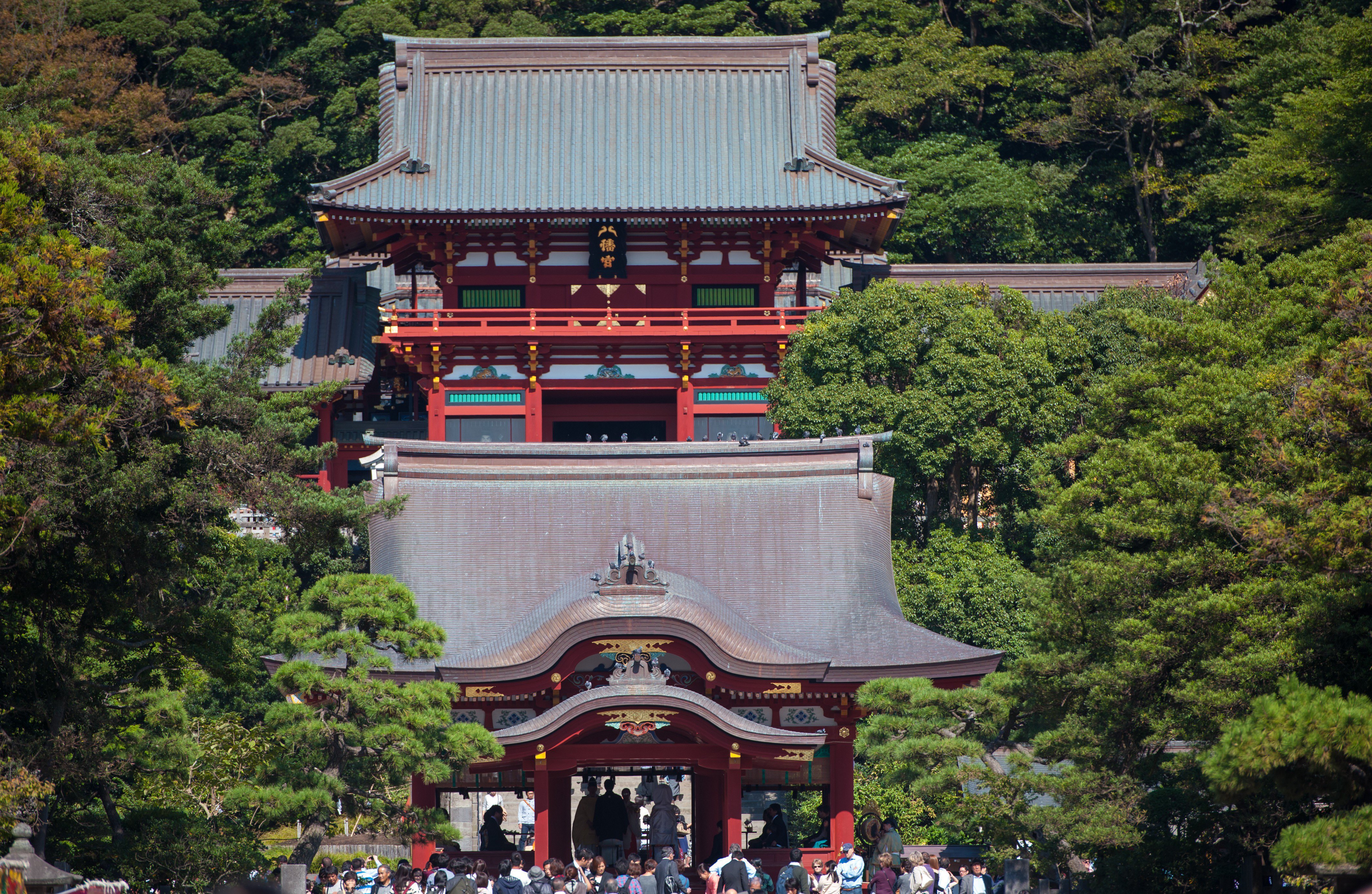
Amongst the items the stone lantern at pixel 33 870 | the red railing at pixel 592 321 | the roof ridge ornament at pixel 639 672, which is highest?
the red railing at pixel 592 321

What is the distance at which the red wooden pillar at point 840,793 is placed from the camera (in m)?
20.3

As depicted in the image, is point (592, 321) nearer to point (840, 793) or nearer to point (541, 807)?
point (840, 793)

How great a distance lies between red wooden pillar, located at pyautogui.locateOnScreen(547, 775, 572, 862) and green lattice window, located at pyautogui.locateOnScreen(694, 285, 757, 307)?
49.3ft

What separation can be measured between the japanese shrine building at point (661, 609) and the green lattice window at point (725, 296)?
33.0 ft

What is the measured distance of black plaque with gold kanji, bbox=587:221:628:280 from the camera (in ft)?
110

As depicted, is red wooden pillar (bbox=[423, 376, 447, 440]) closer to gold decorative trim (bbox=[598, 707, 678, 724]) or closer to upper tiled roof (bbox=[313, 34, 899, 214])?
upper tiled roof (bbox=[313, 34, 899, 214])

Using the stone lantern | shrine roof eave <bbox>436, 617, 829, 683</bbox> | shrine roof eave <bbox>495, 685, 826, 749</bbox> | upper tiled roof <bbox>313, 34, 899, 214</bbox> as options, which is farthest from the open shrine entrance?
upper tiled roof <bbox>313, 34, 899, 214</bbox>

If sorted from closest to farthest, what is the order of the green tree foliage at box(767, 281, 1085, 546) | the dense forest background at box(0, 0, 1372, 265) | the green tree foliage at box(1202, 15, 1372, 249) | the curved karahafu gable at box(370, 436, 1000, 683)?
the curved karahafu gable at box(370, 436, 1000, 683)
the green tree foliage at box(767, 281, 1085, 546)
the green tree foliage at box(1202, 15, 1372, 249)
the dense forest background at box(0, 0, 1372, 265)

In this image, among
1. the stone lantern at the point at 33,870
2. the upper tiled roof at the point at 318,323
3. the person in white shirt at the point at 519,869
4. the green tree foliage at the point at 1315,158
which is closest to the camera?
the stone lantern at the point at 33,870

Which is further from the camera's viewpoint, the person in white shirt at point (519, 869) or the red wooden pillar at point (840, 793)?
the red wooden pillar at point (840, 793)

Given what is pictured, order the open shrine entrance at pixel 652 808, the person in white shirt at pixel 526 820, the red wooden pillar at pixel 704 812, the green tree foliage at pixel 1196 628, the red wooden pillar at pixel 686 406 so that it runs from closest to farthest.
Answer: the green tree foliage at pixel 1196 628 → the open shrine entrance at pixel 652 808 → the red wooden pillar at pixel 704 812 → the person in white shirt at pixel 526 820 → the red wooden pillar at pixel 686 406

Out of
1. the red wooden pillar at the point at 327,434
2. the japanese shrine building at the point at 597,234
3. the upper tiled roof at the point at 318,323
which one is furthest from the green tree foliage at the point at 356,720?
the upper tiled roof at the point at 318,323

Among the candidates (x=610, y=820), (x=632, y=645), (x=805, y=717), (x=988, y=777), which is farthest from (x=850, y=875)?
(x=610, y=820)

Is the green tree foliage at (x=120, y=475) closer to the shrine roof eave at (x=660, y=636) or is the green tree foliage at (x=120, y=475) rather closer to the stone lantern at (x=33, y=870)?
the stone lantern at (x=33, y=870)
